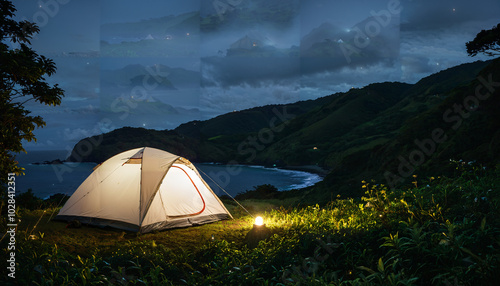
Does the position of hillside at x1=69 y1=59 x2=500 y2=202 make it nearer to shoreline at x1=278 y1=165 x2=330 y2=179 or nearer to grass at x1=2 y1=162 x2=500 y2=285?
shoreline at x1=278 y1=165 x2=330 y2=179

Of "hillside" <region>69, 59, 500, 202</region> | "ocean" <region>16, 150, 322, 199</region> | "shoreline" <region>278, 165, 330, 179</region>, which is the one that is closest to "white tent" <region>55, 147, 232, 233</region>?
"hillside" <region>69, 59, 500, 202</region>

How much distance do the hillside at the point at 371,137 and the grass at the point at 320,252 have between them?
7.73 meters

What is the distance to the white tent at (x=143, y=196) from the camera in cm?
973

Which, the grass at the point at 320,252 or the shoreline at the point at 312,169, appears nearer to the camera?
the grass at the point at 320,252

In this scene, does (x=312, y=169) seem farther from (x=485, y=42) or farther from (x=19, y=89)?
(x=19, y=89)

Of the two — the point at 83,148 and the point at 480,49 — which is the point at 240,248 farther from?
the point at 83,148

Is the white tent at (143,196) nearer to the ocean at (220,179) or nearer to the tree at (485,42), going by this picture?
the tree at (485,42)

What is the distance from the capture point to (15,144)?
335 inches

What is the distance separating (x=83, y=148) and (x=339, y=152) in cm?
9937

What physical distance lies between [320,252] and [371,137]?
319ft

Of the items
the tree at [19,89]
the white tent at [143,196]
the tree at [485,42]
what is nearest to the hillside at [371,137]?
the tree at [485,42]

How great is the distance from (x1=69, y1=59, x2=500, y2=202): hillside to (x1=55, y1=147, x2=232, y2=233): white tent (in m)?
10.7

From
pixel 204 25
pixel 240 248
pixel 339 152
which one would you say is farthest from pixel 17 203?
pixel 339 152

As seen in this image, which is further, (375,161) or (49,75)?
(375,161)
